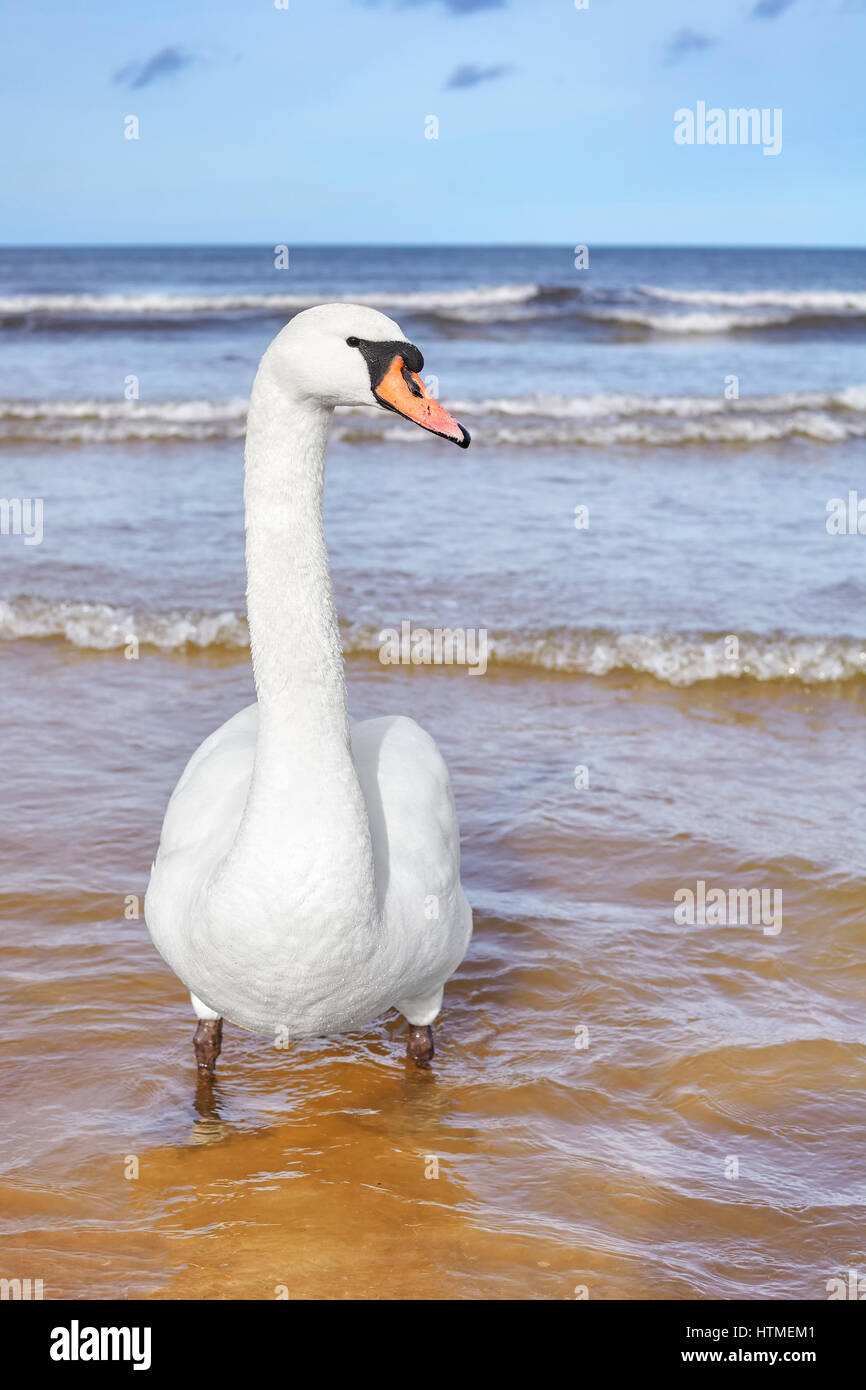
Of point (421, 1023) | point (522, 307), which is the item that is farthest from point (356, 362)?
point (522, 307)

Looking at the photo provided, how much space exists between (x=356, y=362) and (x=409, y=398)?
0.52 ft

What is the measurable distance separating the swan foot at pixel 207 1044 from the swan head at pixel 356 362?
183cm

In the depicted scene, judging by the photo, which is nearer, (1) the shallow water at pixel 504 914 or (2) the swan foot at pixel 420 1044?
(1) the shallow water at pixel 504 914

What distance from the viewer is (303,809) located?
10.5 ft

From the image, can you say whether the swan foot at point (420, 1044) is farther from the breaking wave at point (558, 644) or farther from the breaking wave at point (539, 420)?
the breaking wave at point (539, 420)

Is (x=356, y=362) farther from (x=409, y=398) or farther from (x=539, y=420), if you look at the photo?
(x=539, y=420)

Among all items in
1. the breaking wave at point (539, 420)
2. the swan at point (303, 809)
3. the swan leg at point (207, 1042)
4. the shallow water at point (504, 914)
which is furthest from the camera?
the breaking wave at point (539, 420)

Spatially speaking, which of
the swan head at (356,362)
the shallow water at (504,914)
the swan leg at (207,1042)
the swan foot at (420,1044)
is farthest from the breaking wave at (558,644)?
the swan head at (356,362)

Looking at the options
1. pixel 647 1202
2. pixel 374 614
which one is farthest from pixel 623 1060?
pixel 374 614

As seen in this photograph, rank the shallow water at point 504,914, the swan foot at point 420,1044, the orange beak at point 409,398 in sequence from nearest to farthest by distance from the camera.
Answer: the orange beak at point 409,398, the shallow water at point 504,914, the swan foot at point 420,1044

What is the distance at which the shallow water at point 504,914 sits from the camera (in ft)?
11.0

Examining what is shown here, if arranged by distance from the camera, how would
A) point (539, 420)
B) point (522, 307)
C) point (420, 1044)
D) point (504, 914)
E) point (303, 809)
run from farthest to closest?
point (522, 307)
point (539, 420)
point (504, 914)
point (420, 1044)
point (303, 809)

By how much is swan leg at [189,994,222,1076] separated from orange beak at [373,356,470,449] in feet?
6.03

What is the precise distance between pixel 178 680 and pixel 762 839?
335cm
